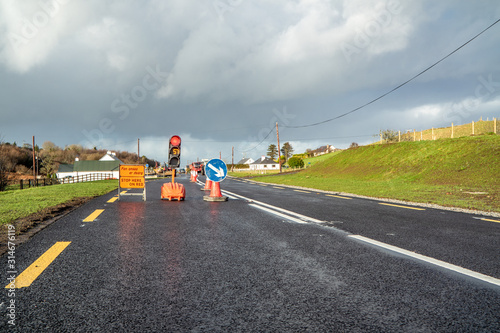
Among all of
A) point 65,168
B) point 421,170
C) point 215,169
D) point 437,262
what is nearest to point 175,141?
point 215,169

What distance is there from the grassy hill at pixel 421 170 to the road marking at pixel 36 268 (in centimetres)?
1365

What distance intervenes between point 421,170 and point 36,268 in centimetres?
3052

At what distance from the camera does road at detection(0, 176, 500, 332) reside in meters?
2.26

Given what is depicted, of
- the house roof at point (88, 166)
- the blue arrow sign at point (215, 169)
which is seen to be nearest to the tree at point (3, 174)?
the blue arrow sign at point (215, 169)

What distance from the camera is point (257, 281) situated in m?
3.09

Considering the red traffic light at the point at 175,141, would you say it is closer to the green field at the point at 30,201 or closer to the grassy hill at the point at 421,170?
the green field at the point at 30,201

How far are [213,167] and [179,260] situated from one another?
26.3 feet

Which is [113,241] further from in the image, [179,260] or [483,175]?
[483,175]

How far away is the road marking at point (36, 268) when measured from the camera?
118 inches

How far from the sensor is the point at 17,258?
12.8 ft

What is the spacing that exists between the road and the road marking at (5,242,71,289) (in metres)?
0.03

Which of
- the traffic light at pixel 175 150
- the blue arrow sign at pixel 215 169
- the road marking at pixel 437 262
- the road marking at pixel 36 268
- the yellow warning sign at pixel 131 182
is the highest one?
the traffic light at pixel 175 150

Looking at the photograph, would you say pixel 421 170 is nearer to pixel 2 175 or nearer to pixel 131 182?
pixel 131 182

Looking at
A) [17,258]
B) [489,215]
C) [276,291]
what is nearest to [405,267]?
[276,291]
